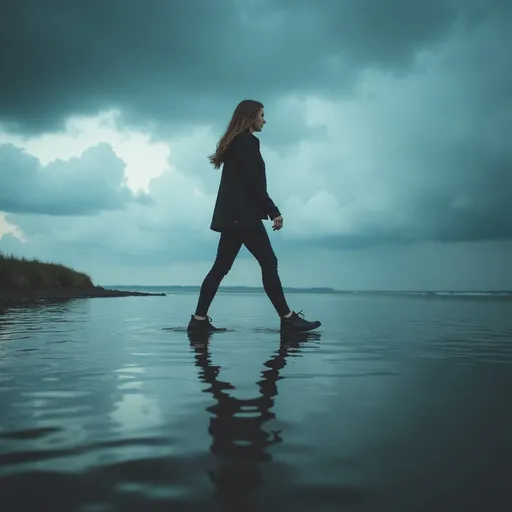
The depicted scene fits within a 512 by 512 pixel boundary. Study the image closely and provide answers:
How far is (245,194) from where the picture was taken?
6801 mm

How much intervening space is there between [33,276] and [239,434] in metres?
24.5

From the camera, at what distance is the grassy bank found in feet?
75.2

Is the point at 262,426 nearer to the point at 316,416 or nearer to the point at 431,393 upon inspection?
the point at 316,416

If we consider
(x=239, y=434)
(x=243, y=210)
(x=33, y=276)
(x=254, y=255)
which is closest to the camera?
(x=239, y=434)

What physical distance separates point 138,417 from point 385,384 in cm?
168

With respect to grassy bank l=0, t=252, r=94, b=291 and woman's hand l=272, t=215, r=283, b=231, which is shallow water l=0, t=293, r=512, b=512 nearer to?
woman's hand l=272, t=215, r=283, b=231

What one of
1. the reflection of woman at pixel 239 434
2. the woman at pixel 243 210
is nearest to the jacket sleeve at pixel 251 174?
the woman at pixel 243 210

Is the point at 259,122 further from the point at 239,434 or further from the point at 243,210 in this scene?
the point at 239,434

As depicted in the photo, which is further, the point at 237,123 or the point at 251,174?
the point at 237,123

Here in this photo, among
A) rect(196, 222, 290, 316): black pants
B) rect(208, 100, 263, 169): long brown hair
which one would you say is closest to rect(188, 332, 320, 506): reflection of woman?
rect(196, 222, 290, 316): black pants

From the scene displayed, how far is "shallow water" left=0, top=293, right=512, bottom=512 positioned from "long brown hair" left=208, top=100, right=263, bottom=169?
2890 mm

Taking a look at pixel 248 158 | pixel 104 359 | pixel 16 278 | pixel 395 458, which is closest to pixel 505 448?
pixel 395 458

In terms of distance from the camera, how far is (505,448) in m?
2.14

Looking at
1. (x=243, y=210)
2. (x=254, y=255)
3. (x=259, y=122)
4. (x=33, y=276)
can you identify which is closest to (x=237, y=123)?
(x=259, y=122)
